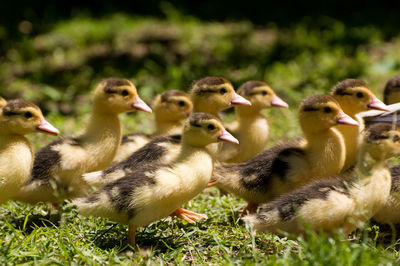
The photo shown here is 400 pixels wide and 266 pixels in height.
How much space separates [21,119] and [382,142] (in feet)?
8.01

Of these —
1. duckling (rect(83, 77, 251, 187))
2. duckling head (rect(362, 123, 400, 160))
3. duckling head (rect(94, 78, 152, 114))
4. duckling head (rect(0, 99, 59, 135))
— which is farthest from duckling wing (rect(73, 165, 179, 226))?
duckling head (rect(362, 123, 400, 160))

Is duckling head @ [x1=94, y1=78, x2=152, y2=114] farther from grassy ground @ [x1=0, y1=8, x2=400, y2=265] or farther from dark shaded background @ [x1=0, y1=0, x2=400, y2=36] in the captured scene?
dark shaded background @ [x1=0, y1=0, x2=400, y2=36]

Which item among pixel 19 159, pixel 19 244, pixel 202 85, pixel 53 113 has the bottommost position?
pixel 53 113

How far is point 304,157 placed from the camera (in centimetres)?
410

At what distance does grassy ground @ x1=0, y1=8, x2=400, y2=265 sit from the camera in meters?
3.50

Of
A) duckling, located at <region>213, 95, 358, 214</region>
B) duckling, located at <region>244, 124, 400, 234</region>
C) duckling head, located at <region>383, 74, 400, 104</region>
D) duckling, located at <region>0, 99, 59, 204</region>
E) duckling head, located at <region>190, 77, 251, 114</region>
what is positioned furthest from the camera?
duckling head, located at <region>383, 74, 400, 104</region>

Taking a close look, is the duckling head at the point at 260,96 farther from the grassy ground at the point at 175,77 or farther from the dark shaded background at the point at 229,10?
the dark shaded background at the point at 229,10

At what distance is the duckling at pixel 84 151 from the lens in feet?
14.0

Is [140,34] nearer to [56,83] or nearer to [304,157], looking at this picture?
[56,83]

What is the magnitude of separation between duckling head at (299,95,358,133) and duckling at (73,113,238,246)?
88 centimetres

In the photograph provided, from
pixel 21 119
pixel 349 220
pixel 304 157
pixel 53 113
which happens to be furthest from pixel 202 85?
pixel 53 113

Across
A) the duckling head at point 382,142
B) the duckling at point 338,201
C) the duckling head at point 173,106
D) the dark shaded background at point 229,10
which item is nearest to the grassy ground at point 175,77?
the duckling at point 338,201

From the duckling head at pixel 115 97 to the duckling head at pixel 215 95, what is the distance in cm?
50

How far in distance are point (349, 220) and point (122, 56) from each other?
6.03m
